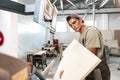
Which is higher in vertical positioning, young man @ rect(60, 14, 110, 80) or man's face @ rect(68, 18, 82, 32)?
man's face @ rect(68, 18, 82, 32)

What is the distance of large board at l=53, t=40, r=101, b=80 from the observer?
129 cm

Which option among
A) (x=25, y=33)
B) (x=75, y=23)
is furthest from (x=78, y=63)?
(x=25, y=33)

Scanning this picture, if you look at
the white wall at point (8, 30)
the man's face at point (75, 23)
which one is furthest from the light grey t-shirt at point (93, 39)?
the white wall at point (8, 30)

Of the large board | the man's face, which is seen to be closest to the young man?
the man's face

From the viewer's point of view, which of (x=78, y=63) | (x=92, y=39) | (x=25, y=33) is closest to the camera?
(x=78, y=63)

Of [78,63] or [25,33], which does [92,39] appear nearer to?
[78,63]

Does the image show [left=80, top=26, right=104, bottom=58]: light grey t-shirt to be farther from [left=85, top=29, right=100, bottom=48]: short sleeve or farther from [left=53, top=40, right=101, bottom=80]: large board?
[left=53, top=40, right=101, bottom=80]: large board

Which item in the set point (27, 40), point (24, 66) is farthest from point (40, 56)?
point (24, 66)

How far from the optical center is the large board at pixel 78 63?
4.24 ft

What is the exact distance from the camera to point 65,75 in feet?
4.81

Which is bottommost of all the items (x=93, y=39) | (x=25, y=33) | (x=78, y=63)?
(x=78, y=63)

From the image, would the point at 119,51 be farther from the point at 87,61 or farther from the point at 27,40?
the point at 87,61

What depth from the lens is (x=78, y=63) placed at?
1.39 metres

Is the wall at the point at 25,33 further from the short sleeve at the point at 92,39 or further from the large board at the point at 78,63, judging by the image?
the large board at the point at 78,63
